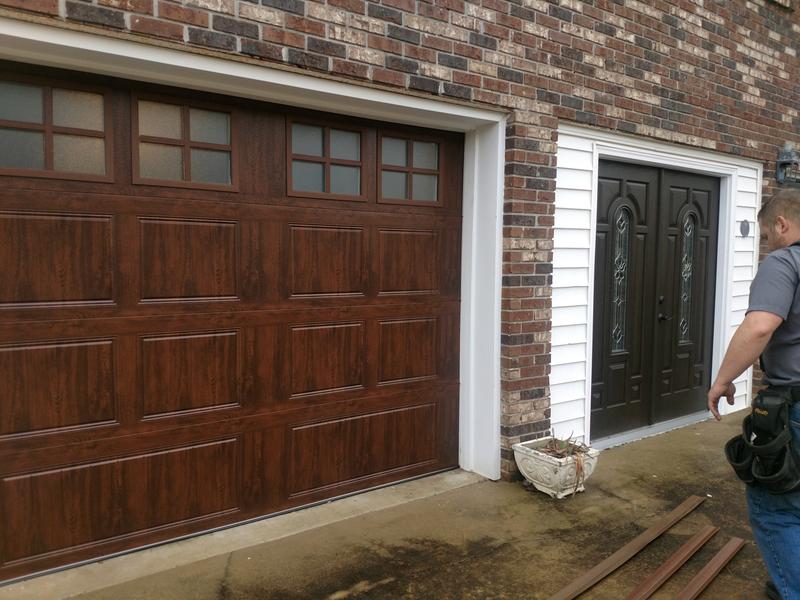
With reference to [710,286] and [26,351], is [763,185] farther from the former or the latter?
[26,351]

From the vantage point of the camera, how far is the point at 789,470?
2.40m

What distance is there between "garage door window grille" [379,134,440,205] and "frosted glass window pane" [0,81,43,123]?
1.84 m

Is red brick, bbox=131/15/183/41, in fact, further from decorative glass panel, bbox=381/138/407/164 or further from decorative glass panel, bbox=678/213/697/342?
decorative glass panel, bbox=678/213/697/342

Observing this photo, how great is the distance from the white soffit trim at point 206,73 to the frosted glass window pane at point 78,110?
128 mm

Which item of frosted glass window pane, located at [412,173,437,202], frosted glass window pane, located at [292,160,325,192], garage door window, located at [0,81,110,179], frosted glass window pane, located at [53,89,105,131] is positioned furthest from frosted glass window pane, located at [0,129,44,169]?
frosted glass window pane, located at [412,173,437,202]

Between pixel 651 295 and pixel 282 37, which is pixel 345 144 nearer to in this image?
pixel 282 37

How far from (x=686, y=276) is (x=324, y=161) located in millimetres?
3715

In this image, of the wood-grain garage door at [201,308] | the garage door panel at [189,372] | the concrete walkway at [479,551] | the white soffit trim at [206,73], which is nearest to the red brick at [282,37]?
the white soffit trim at [206,73]

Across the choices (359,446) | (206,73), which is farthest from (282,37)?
(359,446)

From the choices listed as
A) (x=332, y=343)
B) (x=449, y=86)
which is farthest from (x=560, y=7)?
(x=332, y=343)

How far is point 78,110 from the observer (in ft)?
9.24

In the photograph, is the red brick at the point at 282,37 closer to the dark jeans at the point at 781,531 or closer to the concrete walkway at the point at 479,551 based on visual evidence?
the concrete walkway at the point at 479,551

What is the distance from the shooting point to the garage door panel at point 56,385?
8.95 ft

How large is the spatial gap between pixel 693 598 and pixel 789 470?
0.78m
